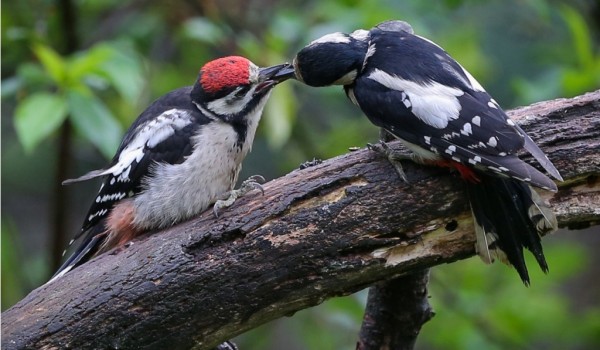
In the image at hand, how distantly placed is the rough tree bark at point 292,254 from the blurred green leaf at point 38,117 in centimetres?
84

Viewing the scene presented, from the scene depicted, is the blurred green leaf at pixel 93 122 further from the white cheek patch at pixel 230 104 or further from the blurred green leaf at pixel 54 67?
the white cheek patch at pixel 230 104

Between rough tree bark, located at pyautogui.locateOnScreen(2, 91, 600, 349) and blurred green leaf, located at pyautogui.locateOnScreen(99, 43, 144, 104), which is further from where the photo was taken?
blurred green leaf, located at pyautogui.locateOnScreen(99, 43, 144, 104)

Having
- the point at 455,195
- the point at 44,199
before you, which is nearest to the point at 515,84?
the point at 455,195

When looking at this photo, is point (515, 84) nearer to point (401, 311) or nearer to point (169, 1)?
point (401, 311)

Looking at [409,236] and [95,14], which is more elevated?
[95,14]

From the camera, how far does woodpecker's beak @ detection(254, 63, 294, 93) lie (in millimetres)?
3025

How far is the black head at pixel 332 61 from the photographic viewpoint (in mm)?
2693

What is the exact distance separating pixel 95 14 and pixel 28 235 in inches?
99.1

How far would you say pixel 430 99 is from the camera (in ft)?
8.36

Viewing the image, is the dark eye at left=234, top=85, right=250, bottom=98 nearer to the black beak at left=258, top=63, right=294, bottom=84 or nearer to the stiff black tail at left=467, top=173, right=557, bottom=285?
the black beak at left=258, top=63, right=294, bottom=84

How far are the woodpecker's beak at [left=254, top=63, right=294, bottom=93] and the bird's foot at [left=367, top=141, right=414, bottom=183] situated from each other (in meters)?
0.51

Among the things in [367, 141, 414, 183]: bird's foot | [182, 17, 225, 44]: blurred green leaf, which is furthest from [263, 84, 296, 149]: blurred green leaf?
[367, 141, 414, 183]: bird's foot

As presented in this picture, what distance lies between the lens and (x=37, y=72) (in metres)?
3.64

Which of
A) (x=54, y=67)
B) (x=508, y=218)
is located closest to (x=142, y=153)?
(x=54, y=67)
